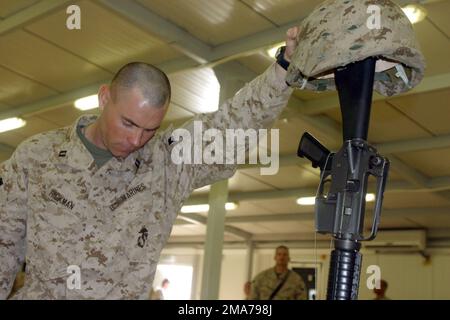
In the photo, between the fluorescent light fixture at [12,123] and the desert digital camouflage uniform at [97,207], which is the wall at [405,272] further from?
the desert digital camouflage uniform at [97,207]

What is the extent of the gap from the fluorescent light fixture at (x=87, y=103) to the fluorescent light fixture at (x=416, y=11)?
132 inches

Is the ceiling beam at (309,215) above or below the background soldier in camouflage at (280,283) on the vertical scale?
above

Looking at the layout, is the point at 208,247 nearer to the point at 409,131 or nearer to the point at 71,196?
the point at 409,131

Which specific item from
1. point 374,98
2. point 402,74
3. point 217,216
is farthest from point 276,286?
point 402,74

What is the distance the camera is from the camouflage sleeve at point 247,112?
158 cm

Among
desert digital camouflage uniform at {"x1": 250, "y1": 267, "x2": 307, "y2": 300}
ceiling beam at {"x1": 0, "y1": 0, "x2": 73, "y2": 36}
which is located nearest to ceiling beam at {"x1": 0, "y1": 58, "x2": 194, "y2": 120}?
ceiling beam at {"x1": 0, "y1": 0, "x2": 73, "y2": 36}

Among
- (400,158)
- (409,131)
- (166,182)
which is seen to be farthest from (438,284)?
(166,182)

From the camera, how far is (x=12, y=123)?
7672 mm

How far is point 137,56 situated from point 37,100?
1.94 metres

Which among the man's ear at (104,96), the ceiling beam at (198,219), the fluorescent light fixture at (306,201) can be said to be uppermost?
the ceiling beam at (198,219)

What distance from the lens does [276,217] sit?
11.7 metres

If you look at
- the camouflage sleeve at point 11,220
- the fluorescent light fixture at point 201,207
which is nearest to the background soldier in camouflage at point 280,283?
the fluorescent light fixture at point 201,207

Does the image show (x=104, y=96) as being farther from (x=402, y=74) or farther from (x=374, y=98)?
(x=374, y=98)

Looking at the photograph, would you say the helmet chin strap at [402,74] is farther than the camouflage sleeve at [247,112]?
No
